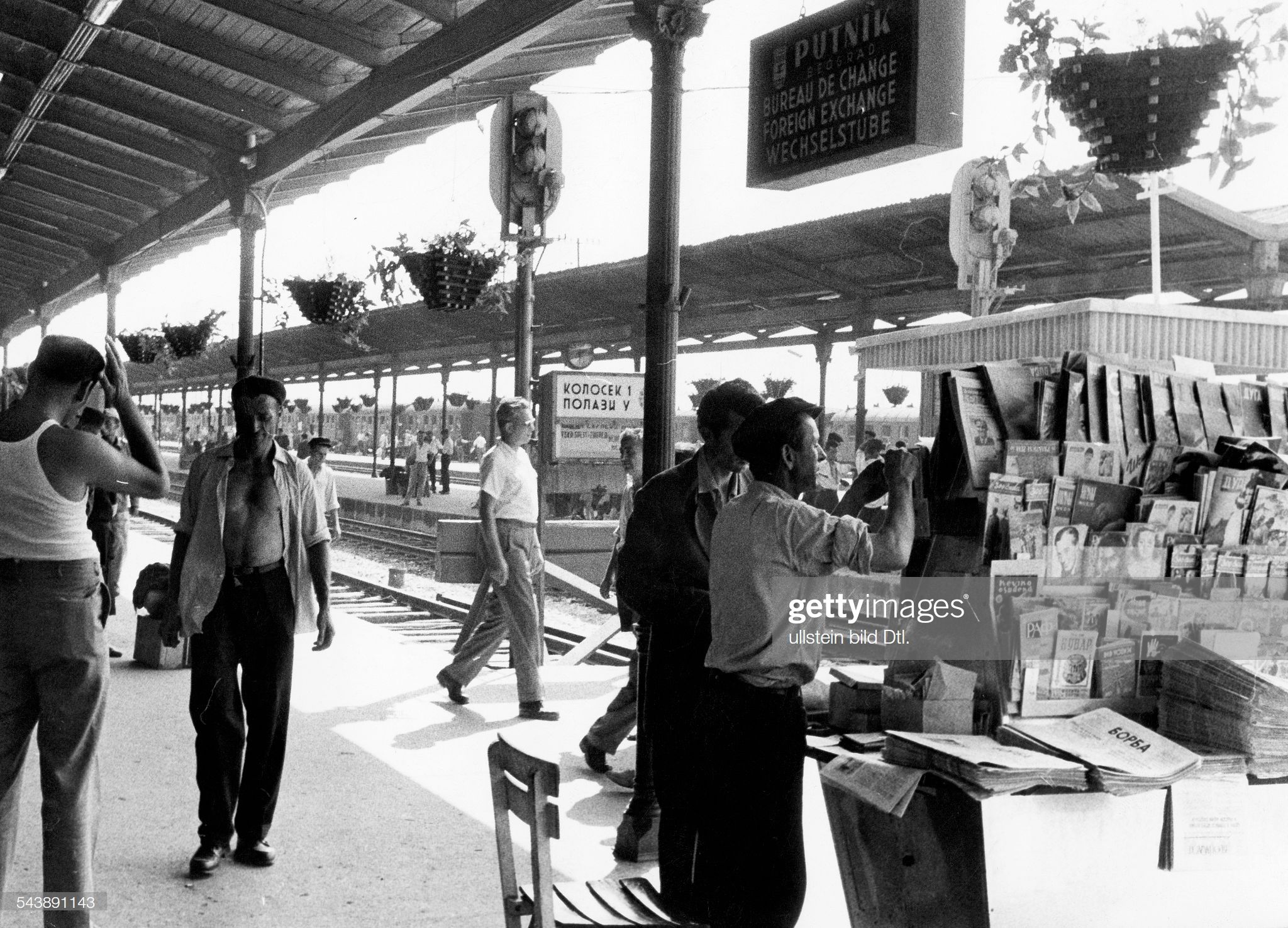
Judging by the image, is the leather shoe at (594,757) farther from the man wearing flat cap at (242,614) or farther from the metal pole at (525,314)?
the metal pole at (525,314)

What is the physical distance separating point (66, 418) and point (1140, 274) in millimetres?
11493

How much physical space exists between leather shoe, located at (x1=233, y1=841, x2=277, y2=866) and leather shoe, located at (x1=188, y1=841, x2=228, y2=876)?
3.0 inches

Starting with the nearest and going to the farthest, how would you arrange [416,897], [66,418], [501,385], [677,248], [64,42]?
[66,418] < [416,897] < [677,248] < [64,42] < [501,385]

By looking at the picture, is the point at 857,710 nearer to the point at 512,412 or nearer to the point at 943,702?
the point at 943,702

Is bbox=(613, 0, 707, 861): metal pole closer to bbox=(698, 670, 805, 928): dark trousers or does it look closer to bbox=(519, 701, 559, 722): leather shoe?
bbox=(519, 701, 559, 722): leather shoe

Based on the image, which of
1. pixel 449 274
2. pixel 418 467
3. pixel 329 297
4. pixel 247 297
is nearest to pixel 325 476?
pixel 329 297

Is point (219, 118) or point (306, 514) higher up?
point (219, 118)

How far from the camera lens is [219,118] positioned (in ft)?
33.0

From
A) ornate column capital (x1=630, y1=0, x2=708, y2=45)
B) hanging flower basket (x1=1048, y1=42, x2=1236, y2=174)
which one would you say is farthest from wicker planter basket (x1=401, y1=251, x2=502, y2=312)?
hanging flower basket (x1=1048, y1=42, x2=1236, y2=174)

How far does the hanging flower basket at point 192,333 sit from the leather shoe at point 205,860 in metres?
9.87

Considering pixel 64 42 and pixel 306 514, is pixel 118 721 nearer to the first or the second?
pixel 306 514

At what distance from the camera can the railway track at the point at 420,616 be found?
9.77 m

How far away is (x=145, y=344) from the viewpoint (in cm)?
1582

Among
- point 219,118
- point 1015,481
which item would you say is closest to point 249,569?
point 1015,481
